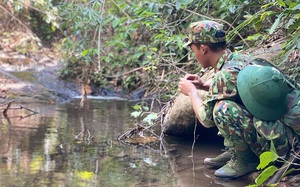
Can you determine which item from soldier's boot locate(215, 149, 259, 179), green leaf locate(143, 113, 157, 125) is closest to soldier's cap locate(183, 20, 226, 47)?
soldier's boot locate(215, 149, 259, 179)

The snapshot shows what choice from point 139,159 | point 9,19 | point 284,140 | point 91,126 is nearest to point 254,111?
point 284,140

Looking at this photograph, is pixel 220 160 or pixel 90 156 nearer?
pixel 220 160

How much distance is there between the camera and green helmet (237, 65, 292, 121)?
9.15 ft

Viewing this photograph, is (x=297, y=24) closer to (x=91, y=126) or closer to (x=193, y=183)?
(x=193, y=183)

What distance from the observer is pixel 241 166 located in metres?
3.19

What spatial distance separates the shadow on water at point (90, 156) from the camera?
309 cm

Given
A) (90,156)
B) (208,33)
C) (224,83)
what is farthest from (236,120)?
(90,156)

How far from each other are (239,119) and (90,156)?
133cm

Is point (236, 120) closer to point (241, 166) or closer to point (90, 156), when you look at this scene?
point (241, 166)

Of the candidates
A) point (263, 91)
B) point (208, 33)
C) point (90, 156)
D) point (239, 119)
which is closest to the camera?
point (263, 91)

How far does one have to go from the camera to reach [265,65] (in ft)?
9.80

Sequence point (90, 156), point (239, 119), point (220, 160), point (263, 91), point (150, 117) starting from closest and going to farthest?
point (263, 91) → point (239, 119) → point (220, 160) → point (90, 156) → point (150, 117)

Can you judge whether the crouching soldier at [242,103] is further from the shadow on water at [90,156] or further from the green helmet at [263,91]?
the shadow on water at [90,156]

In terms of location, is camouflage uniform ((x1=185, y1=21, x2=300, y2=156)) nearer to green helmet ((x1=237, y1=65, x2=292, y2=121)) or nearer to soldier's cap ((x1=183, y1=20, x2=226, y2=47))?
green helmet ((x1=237, y1=65, x2=292, y2=121))
